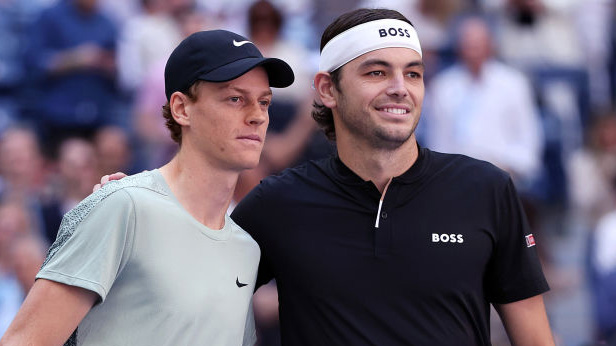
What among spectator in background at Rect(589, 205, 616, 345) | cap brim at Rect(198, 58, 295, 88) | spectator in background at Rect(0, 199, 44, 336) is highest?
cap brim at Rect(198, 58, 295, 88)

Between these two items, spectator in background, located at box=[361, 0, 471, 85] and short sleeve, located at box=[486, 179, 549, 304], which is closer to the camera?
short sleeve, located at box=[486, 179, 549, 304]

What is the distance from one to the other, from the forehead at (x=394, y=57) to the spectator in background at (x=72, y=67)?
4846 millimetres

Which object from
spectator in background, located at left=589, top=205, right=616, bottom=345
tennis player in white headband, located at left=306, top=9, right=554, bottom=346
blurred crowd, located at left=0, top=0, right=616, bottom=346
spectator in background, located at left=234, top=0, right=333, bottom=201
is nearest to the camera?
tennis player in white headband, located at left=306, top=9, right=554, bottom=346

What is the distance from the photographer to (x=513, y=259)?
11.7 ft

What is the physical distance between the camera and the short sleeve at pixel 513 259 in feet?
11.7

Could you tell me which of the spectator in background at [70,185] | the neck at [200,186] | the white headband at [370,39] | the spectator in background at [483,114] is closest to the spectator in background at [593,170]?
the spectator in background at [483,114]

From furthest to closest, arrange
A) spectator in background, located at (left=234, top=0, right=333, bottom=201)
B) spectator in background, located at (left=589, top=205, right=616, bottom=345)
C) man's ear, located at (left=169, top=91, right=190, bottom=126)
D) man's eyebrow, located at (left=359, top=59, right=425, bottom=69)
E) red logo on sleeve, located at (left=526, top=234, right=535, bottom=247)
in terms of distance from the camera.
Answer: spectator in background, located at (left=234, top=0, right=333, bottom=201), spectator in background, located at (left=589, top=205, right=616, bottom=345), man's eyebrow, located at (left=359, top=59, right=425, bottom=69), red logo on sleeve, located at (left=526, top=234, right=535, bottom=247), man's ear, located at (left=169, top=91, right=190, bottom=126)

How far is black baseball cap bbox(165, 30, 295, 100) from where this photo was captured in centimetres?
330

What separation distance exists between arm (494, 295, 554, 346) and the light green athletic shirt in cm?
101

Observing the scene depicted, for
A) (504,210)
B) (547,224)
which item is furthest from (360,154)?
(547,224)

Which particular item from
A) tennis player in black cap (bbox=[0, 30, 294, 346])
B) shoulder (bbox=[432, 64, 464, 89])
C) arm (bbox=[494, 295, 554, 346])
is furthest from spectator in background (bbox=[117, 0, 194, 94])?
arm (bbox=[494, 295, 554, 346])

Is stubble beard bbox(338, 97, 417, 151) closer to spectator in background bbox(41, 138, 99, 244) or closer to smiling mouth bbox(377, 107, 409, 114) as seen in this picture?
smiling mouth bbox(377, 107, 409, 114)

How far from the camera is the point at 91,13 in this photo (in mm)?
8289

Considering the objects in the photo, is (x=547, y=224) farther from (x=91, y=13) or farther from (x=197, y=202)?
(x=197, y=202)
